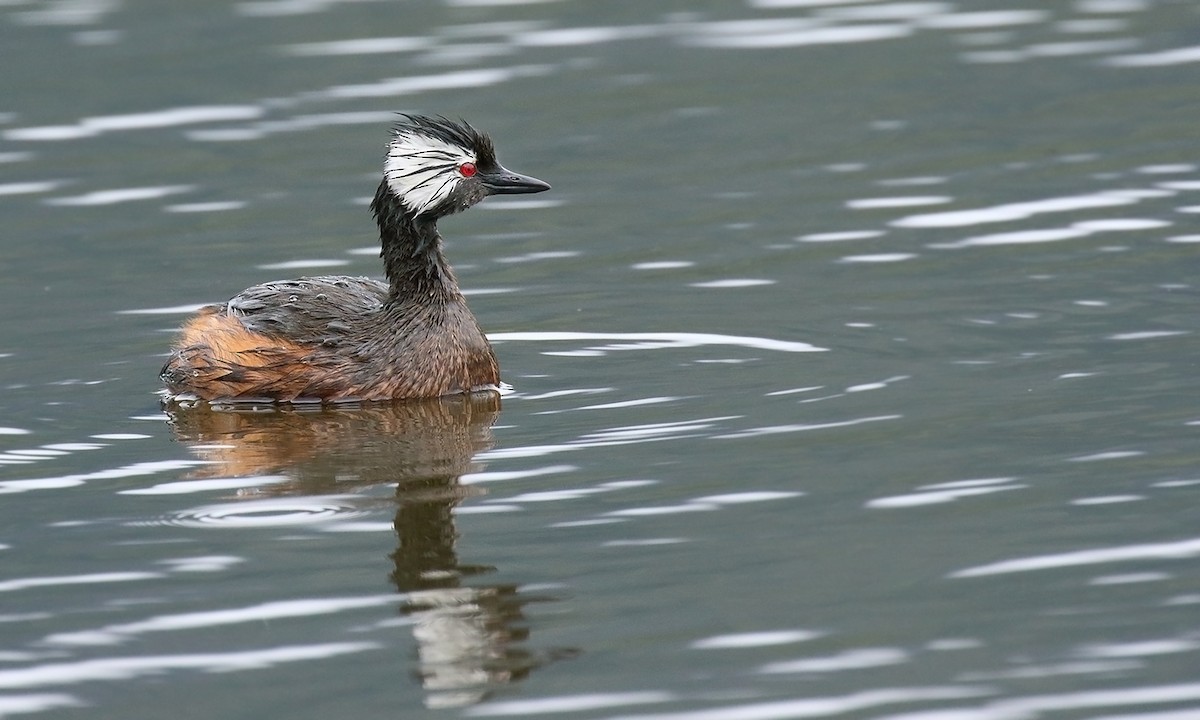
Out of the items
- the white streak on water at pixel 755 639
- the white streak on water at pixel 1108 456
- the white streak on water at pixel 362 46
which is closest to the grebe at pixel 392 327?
the white streak on water at pixel 1108 456

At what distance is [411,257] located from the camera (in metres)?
12.0

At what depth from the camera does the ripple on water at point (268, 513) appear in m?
8.92

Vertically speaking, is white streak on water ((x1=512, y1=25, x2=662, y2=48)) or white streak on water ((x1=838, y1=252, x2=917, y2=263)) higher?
white streak on water ((x1=512, y1=25, x2=662, y2=48))

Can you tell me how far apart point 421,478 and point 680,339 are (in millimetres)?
2951

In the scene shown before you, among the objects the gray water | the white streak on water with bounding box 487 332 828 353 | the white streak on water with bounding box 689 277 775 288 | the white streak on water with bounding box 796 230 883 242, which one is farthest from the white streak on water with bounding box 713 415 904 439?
the white streak on water with bounding box 796 230 883 242

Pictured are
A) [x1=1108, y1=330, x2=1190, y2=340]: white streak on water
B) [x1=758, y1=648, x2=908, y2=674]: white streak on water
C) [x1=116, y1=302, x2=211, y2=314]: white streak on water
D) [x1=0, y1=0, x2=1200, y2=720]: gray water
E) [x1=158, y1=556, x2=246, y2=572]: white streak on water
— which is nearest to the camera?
[x1=758, y1=648, x2=908, y2=674]: white streak on water

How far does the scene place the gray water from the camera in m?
7.17

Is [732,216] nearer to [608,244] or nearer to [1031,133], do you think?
[608,244]

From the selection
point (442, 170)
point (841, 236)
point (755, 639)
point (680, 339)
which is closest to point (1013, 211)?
point (841, 236)

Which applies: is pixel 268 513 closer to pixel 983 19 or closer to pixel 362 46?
pixel 362 46

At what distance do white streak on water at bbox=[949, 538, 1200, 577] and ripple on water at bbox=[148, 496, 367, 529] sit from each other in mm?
2754

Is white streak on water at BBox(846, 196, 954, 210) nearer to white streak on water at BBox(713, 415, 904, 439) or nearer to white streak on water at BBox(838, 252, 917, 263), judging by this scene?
white streak on water at BBox(838, 252, 917, 263)

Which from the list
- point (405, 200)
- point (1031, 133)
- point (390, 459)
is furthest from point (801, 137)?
point (390, 459)

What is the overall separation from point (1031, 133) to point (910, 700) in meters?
11.5
